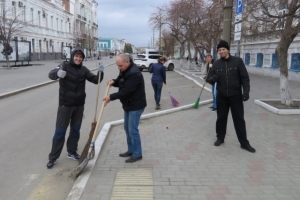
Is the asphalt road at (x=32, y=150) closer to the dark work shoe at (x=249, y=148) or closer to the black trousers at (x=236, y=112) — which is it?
the black trousers at (x=236, y=112)

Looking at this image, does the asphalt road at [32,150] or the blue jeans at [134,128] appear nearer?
the asphalt road at [32,150]

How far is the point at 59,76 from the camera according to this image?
4281 millimetres

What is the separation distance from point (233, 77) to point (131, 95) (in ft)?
6.07

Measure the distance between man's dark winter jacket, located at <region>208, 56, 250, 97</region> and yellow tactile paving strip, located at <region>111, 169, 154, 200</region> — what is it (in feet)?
6.52

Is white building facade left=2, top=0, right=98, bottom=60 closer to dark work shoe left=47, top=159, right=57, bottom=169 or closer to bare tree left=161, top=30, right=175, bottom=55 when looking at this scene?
bare tree left=161, top=30, right=175, bottom=55

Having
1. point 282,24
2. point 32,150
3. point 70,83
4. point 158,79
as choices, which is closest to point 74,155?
point 32,150

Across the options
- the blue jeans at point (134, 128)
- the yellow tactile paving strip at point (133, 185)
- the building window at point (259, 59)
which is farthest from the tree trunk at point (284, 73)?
the building window at point (259, 59)

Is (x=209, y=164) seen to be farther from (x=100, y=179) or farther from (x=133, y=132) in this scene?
(x=100, y=179)

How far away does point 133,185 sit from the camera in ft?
12.2

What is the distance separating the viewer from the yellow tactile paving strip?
3.45 m

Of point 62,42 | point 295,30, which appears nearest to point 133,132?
point 295,30

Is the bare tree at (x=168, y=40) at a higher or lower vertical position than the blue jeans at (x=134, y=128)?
higher

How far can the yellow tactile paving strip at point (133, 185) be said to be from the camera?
3449mm

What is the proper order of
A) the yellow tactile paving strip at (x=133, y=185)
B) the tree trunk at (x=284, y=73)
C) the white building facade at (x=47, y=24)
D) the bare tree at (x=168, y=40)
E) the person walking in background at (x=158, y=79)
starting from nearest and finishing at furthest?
the yellow tactile paving strip at (x=133, y=185), the tree trunk at (x=284, y=73), the person walking in background at (x=158, y=79), the bare tree at (x=168, y=40), the white building facade at (x=47, y=24)
